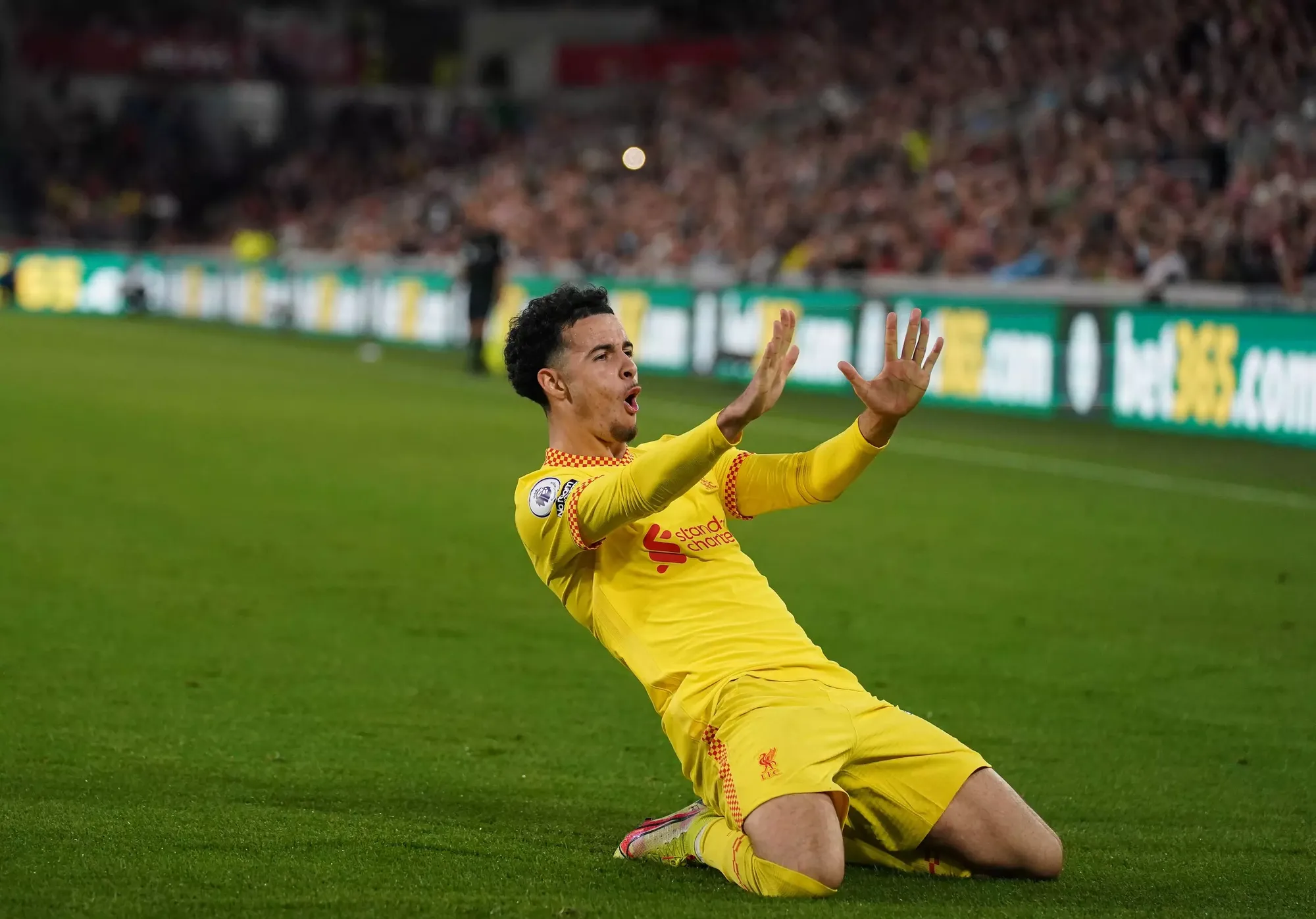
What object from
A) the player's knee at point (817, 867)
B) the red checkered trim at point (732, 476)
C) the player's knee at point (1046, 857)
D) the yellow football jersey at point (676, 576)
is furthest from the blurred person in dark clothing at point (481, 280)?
the player's knee at point (817, 867)

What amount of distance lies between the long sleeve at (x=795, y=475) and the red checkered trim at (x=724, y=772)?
0.68 meters

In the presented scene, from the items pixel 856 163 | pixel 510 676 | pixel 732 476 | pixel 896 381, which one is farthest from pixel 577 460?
pixel 856 163

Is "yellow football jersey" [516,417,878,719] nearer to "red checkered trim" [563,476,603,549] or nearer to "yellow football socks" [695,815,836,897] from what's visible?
"red checkered trim" [563,476,603,549]

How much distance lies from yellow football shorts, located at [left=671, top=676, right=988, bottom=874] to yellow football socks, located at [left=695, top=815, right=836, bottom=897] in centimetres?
5

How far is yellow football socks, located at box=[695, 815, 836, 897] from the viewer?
15.2 ft

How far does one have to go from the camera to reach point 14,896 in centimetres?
438

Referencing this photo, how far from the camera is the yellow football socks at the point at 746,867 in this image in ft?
15.2

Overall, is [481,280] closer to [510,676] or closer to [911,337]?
[510,676]

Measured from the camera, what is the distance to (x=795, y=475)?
5328 mm

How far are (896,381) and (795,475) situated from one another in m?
0.42

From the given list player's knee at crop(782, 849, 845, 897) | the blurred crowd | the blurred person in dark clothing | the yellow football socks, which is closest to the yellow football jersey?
the yellow football socks

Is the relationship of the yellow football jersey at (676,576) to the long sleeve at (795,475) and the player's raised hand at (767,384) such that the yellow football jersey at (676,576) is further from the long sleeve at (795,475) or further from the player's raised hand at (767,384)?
the player's raised hand at (767,384)

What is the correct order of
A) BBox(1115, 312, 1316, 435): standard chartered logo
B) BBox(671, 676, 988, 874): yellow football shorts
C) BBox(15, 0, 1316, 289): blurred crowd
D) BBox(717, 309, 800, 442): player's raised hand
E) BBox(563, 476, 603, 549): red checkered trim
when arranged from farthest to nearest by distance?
1. BBox(15, 0, 1316, 289): blurred crowd
2. BBox(1115, 312, 1316, 435): standard chartered logo
3. BBox(563, 476, 603, 549): red checkered trim
4. BBox(671, 676, 988, 874): yellow football shorts
5. BBox(717, 309, 800, 442): player's raised hand

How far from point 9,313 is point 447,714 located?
34728mm
